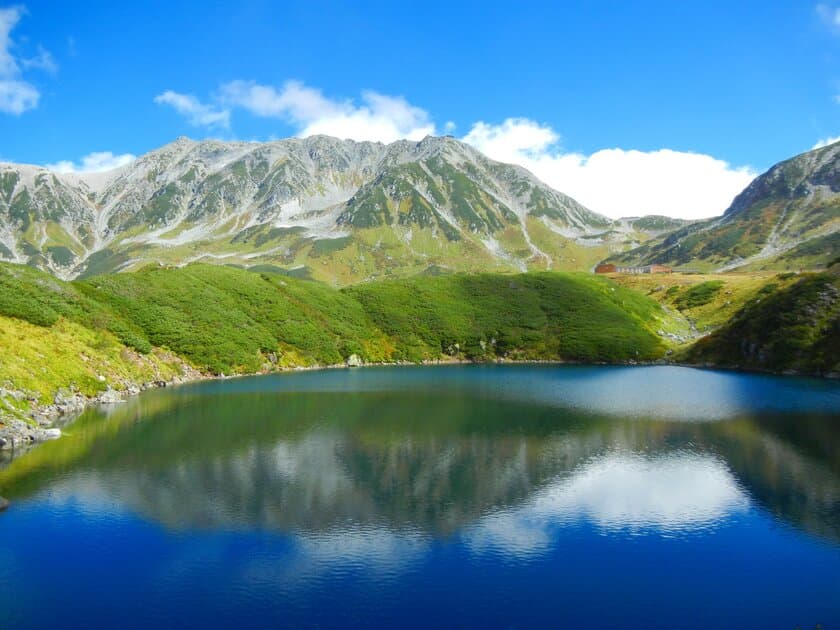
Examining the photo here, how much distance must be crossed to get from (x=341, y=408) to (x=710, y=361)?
277 feet

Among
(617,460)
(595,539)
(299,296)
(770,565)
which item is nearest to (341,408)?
(617,460)

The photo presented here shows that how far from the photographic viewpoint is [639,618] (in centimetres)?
2322

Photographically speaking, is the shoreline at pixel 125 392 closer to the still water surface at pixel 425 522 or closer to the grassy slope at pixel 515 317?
the still water surface at pixel 425 522

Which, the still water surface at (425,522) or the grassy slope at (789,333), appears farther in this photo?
the grassy slope at (789,333)

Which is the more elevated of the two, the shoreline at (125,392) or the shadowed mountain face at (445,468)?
the shoreline at (125,392)

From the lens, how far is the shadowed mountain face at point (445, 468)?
1339 inches

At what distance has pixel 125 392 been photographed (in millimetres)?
76375

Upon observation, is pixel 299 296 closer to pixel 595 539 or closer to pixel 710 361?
pixel 710 361

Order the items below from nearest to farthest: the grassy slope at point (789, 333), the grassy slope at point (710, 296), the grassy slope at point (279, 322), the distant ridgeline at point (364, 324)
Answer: the grassy slope at point (279, 322)
the distant ridgeline at point (364, 324)
the grassy slope at point (789, 333)
the grassy slope at point (710, 296)

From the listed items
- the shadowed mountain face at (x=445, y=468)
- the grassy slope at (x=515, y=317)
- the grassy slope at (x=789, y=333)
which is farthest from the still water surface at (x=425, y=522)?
the grassy slope at (x=515, y=317)

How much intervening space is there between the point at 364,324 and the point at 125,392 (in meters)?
67.8

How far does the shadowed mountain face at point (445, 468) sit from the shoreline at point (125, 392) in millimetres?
2229

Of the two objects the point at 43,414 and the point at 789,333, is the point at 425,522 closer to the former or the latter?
the point at 43,414

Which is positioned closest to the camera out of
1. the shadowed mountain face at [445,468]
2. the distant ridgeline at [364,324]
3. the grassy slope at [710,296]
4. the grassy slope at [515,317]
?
the shadowed mountain face at [445,468]
